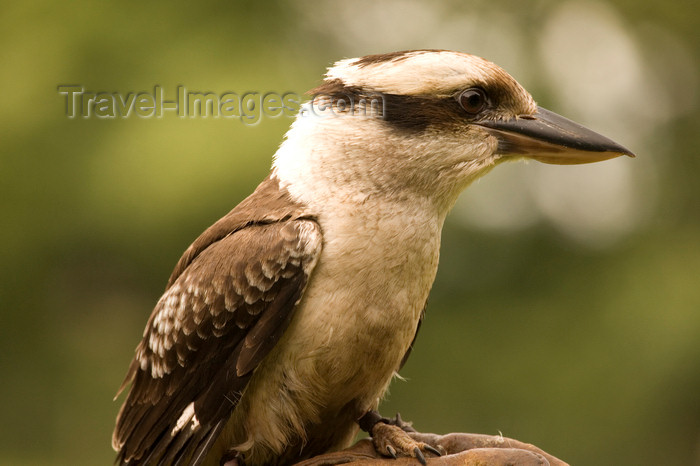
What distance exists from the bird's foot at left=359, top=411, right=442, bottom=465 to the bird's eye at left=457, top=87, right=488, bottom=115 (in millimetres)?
1110

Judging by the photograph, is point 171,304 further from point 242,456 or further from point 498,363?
point 498,363

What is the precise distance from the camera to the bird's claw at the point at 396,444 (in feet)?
9.32

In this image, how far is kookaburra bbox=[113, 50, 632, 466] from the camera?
2842mm

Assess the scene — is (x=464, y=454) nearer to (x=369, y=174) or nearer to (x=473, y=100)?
(x=369, y=174)

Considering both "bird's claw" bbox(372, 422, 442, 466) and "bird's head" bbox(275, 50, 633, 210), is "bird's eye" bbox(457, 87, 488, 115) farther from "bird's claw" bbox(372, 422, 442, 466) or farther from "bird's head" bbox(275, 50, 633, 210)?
"bird's claw" bbox(372, 422, 442, 466)

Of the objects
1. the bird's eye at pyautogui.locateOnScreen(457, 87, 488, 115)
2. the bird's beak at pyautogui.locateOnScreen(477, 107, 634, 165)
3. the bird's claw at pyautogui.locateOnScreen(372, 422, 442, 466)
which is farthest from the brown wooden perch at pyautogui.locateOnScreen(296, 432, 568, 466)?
the bird's eye at pyautogui.locateOnScreen(457, 87, 488, 115)

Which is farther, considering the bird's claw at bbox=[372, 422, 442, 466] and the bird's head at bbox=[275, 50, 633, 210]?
the bird's head at bbox=[275, 50, 633, 210]

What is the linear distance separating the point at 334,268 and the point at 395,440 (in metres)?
0.62

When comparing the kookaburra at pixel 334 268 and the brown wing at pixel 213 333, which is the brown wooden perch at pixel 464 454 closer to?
the kookaburra at pixel 334 268

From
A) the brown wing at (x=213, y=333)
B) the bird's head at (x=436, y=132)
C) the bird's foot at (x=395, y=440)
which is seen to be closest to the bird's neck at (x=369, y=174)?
the bird's head at (x=436, y=132)

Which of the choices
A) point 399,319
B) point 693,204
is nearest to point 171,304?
point 399,319

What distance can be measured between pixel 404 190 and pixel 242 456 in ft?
3.52

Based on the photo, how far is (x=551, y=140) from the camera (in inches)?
119

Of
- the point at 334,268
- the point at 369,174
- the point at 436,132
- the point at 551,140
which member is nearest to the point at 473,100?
the point at 436,132
